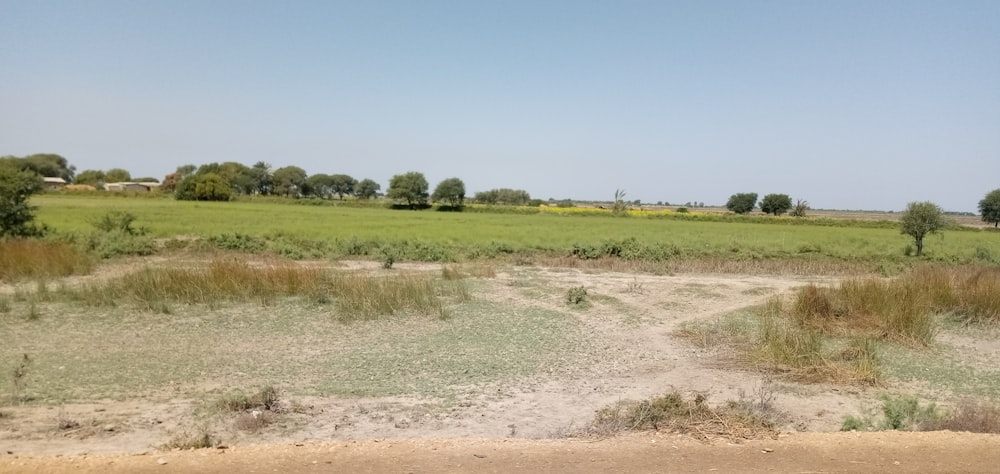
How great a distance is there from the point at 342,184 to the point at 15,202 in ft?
437

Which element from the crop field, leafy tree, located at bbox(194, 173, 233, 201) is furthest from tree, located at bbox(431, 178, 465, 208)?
the crop field

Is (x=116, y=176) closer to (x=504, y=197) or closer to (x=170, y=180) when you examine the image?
(x=170, y=180)

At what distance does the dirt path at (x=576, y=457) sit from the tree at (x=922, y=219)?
31.9 metres

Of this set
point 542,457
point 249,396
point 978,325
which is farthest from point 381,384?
point 978,325

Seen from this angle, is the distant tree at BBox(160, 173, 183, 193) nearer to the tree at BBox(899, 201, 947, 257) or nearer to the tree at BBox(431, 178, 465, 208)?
the tree at BBox(431, 178, 465, 208)

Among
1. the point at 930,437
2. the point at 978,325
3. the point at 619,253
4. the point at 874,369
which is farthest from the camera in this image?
the point at 619,253

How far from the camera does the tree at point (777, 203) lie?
407ft

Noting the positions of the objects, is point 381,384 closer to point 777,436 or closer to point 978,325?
point 777,436

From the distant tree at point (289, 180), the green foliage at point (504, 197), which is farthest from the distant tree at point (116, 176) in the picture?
the green foliage at point (504, 197)

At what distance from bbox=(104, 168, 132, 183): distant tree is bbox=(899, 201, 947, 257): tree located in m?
169

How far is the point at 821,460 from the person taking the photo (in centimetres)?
525

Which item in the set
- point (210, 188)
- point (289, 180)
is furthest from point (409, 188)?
point (289, 180)

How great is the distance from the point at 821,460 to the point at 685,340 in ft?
21.8

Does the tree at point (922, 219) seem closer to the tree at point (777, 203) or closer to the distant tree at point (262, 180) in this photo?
the tree at point (777, 203)
